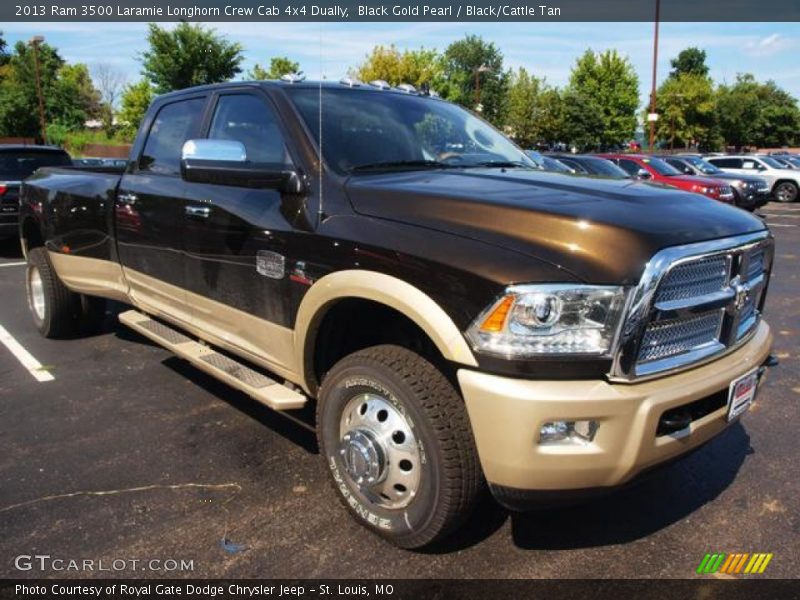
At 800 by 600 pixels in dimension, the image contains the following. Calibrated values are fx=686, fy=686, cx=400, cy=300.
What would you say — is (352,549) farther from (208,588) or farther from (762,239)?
(762,239)

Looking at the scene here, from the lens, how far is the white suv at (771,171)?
79.6ft

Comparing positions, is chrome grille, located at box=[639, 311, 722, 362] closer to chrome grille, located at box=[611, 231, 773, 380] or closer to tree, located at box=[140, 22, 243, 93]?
chrome grille, located at box=[611, 231, 773, 380]

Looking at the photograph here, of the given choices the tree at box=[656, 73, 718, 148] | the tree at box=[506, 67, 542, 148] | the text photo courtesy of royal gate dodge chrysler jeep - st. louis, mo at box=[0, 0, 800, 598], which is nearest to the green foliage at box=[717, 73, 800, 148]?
the tree at box=[656, 73, 718, 148]

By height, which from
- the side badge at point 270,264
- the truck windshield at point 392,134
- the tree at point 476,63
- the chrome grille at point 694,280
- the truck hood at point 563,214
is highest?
the tree at point 476,63

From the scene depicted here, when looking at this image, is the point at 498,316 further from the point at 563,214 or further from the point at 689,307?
the point at 689,307

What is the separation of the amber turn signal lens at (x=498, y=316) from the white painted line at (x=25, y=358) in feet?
12.5

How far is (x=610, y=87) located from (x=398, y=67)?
1748 cm

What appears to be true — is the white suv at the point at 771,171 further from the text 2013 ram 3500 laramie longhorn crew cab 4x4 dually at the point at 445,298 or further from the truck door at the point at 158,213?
the text 2013 ram 3500 laramie longhorn crew cab 4x4 dually at the point at 445,298

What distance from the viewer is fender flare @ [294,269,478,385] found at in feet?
7.64

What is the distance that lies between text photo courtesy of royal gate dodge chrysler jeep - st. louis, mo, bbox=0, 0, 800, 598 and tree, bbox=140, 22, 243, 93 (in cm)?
3284

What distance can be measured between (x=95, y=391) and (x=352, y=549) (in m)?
2.62

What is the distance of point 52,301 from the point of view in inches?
222

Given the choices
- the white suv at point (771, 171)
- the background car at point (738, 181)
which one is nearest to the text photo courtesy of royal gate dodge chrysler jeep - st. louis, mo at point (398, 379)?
the background car at point (738, 181)

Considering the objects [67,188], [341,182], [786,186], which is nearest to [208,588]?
[341,182]
